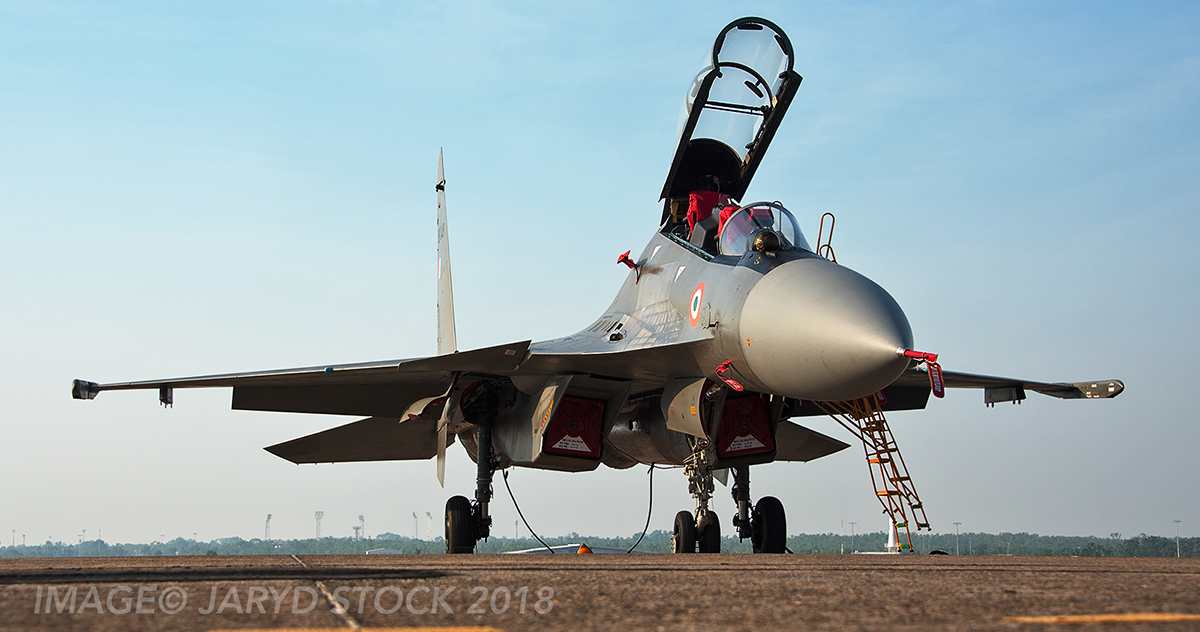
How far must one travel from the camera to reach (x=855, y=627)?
8.99 feet

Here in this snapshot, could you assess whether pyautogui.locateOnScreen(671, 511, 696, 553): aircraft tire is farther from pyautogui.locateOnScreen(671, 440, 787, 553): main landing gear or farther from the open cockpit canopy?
the open cockpit canopy

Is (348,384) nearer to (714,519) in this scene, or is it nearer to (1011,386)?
(714,519)

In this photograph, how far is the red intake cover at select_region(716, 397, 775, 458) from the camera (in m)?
9.98

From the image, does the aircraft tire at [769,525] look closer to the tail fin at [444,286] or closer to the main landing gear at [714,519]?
the main landing gear at [714,519]

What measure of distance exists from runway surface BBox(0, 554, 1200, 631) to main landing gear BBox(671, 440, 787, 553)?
507cm

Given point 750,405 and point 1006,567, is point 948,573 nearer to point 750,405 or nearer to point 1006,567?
point 1006,567

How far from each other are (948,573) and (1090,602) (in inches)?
71.1

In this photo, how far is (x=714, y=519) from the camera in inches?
395

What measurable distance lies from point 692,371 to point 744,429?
3.87 feet

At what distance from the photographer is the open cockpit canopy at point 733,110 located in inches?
432

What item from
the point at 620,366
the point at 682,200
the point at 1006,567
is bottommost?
the point at 1006,567

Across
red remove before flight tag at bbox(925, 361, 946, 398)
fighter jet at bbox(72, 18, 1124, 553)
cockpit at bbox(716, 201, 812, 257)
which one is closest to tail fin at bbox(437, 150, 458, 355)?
fighter jet at bbox(72, 18, 1124, 553)

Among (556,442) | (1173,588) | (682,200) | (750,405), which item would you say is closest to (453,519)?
(556,442)

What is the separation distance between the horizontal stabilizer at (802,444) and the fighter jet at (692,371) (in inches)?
50.0
